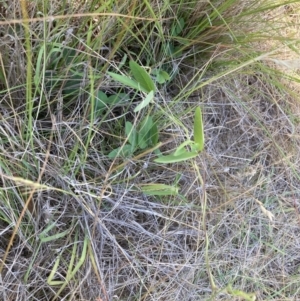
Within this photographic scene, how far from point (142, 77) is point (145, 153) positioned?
14 centimetres

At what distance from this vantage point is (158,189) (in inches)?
31.6

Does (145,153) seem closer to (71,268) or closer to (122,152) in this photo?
(122,152)

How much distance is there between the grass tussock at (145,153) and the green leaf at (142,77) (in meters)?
0.03

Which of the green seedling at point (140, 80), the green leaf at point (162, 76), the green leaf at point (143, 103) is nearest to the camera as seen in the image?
the green leaf at point (143, 103)

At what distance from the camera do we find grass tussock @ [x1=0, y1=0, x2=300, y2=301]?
29.4 inches

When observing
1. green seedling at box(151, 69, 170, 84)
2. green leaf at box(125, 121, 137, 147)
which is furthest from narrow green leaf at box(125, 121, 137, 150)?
green seedling at box(151, 69, 170, 84)

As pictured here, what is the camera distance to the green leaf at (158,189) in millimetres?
775

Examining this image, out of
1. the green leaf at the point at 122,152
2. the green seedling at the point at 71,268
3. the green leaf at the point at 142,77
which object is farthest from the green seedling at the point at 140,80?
the green seedling at the point at 71,268

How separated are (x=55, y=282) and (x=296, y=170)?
0.62 meters

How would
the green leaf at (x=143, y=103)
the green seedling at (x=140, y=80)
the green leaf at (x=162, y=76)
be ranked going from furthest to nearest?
the green leaf at (x=162, y=76) → the green seedling at (x=140, y=80) → the green leaf at (x=143, y=103)

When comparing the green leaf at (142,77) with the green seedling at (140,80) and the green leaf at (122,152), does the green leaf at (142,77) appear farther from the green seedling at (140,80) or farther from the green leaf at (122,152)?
the green leaf at (122,152)

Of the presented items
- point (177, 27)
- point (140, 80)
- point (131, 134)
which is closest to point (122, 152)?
point (131, 134)

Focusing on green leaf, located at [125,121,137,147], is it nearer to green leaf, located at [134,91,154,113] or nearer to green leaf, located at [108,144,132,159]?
green leaf, located at [108,144,132,159]

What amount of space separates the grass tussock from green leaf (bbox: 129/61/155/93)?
27 mm
